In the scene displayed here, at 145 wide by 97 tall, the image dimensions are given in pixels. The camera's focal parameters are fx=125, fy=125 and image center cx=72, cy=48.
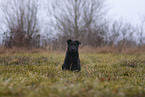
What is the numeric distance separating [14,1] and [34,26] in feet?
12.5

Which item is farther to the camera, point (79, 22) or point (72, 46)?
point (79, 22)

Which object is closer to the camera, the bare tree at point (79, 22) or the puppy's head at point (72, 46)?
the puppy's head at point (72, 46)

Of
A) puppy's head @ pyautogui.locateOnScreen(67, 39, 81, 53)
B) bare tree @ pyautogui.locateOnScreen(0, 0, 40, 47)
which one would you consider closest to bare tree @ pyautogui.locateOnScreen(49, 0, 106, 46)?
bare tree @ pyautogui.locateOnScreen(0, 0, 40, 47)

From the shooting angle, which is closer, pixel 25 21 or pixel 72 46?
pixel 72 46

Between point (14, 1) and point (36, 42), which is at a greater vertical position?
point (14, 1)

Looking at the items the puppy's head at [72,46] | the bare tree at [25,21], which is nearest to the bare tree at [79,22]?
the bare tree at [25,21]

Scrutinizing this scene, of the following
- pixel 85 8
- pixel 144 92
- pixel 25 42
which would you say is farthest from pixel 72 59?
pixel 85 8

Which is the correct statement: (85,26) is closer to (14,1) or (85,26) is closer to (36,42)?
(36,42)

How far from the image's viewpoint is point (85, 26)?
65.0ft

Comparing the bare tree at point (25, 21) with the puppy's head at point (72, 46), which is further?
the bare tree at point (25, 21)

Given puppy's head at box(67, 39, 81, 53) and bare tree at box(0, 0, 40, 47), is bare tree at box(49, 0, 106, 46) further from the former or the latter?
puppy's head at box(67, 39, 81, 53)

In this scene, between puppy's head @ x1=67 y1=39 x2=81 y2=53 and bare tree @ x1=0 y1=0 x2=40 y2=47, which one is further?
bare tree @ x1=0 y1=0 x2=40 y2=47

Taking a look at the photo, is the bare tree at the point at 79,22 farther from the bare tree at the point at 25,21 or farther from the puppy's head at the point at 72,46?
the puppy's head at the point at 72,46

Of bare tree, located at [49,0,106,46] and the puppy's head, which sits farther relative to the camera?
bare tree, located at [49,0,106,46]
